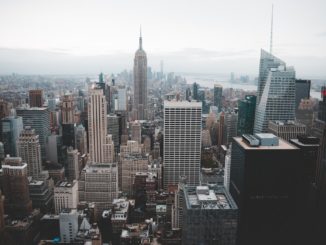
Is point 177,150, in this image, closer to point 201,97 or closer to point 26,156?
point 26,156

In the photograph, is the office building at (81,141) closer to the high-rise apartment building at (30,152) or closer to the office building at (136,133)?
the office building at (136,133)

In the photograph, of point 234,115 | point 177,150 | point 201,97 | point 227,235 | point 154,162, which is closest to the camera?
point 227,235

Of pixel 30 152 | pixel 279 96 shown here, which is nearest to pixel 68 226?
pixel 30 152

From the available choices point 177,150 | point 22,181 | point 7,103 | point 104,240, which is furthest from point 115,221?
point 7,103

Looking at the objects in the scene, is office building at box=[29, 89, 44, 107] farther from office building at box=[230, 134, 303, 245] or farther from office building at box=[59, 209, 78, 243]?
office building at box=[230, 134, 303, 245]

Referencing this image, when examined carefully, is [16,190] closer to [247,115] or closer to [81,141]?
[81,141]

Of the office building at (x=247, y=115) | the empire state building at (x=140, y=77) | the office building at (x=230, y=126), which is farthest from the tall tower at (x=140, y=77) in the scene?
the office building at (x=247, y=115)

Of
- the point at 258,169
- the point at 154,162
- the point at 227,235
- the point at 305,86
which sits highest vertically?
the point at 305,86
